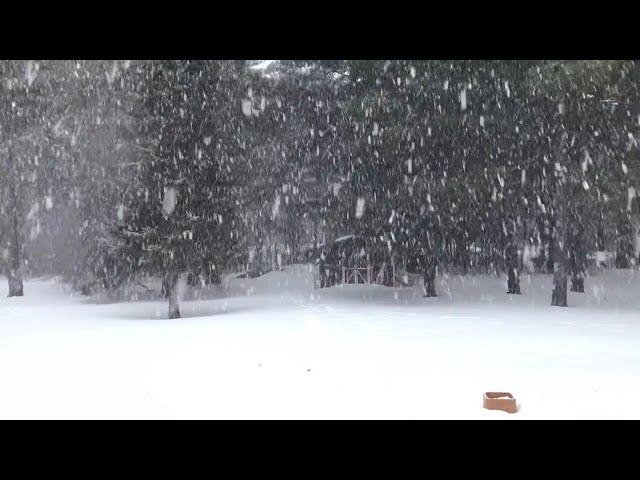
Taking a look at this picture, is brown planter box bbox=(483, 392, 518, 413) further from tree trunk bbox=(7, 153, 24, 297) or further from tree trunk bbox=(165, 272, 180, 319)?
tree trunk bbox=(7, 153, 24, 297)

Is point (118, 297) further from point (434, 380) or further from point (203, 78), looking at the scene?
point (434, 380)

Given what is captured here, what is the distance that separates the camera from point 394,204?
18.0 m

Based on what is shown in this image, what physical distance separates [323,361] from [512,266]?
1295 cm

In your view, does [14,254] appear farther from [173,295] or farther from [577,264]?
[577,264]

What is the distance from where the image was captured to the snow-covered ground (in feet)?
21.7

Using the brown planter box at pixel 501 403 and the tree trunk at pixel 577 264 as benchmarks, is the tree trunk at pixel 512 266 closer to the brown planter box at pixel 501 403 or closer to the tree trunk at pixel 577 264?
the tree trunk at pixel 577 264

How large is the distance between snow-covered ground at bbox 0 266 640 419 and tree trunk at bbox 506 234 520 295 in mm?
1923

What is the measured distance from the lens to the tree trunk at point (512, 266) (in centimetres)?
2000

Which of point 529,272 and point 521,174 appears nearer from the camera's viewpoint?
point 521,174

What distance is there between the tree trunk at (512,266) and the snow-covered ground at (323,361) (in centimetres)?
192

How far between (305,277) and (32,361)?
17.8 meters

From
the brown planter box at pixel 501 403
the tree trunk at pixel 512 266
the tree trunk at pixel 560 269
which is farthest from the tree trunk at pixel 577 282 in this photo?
the brown planter box at pixel 501 403
